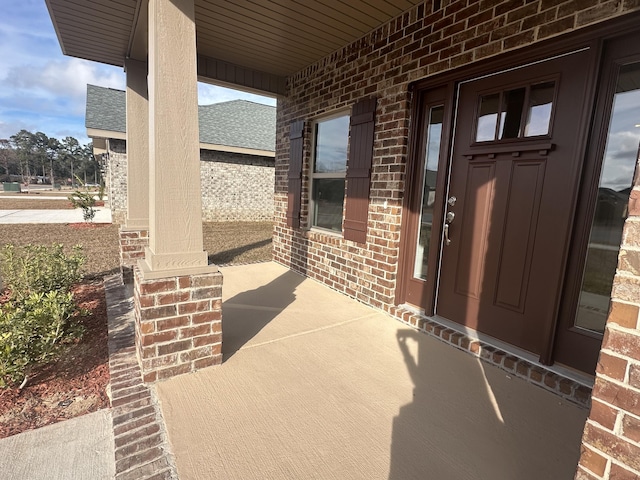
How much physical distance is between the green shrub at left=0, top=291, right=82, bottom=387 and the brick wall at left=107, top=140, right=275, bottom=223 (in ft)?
29.3

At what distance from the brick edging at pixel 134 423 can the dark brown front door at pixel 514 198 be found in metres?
2.35

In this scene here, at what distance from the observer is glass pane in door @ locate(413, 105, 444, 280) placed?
2.99 meters

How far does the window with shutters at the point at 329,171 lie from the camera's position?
4.11 metres

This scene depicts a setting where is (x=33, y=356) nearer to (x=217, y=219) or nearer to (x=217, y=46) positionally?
(x=217, y=46)

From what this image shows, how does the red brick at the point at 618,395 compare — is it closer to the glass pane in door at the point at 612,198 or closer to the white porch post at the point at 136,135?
the glass pane in door at the point at 612,198

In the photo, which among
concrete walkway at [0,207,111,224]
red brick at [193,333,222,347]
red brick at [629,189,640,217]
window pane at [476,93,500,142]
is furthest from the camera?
concrete walkway at [0,207,111,224]

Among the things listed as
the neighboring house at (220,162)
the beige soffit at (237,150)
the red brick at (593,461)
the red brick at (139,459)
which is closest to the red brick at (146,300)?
the red brick at (139,459)

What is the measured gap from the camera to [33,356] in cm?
213

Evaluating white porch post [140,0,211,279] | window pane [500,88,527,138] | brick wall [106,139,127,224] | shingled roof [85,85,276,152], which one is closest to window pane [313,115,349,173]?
window pane [500,88,527,138]

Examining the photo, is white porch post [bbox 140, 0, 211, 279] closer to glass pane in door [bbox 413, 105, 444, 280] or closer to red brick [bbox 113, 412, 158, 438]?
red brick [bbox 113, 412, 158, 438]

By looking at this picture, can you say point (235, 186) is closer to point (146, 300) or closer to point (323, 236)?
point (323, 236)

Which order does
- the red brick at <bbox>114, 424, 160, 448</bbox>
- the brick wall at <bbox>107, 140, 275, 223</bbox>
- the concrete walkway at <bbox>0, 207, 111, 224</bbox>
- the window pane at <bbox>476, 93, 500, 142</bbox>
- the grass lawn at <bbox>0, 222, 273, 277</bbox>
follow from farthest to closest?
the brick wall at <bbox>107, 140, 275, 223</bbox> → the concrete walkway at <bbox>0, 207, 111, 224</bbox> → the grass lawn at <bbox>0, 222, 273, 277</bbox> → the window pane at <bbox>476, 93, 500, 142</bbox> → the red brick at <bbox>114, 424, 160, 448</bbox>

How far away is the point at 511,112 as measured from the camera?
2439mm

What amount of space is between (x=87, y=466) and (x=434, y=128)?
131 inches
